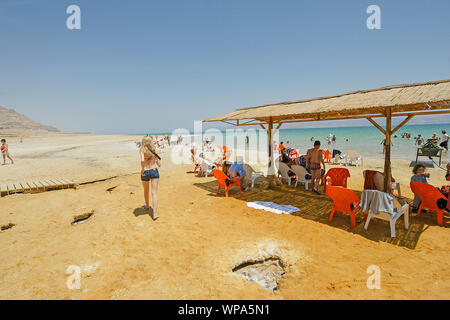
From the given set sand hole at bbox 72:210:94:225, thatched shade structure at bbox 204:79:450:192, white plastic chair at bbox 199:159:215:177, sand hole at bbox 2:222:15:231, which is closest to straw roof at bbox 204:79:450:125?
thatched shade structure at bbox 204:79:450:192

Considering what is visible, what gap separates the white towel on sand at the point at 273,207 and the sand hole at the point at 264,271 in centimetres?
196

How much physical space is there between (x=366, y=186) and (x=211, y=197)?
13.4ft

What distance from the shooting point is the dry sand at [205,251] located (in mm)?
2631

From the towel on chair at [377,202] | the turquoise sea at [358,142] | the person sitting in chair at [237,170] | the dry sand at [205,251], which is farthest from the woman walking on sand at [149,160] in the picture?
the turquoise sea at [358,142]

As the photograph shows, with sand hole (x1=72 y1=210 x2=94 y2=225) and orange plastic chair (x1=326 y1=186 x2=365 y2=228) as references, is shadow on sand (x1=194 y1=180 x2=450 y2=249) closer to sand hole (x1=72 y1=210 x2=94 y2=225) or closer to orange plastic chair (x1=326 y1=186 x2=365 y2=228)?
orange plastic chair (x1=326 y1=186 x2=365 y2=228)

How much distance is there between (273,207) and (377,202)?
223 centimetres

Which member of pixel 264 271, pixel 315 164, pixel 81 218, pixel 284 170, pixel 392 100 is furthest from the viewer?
pixel 284 170

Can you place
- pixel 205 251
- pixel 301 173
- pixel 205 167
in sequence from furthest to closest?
pixel 205 167 → pixel 301 173 → pixel 205 251

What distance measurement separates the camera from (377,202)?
3916 millimetres

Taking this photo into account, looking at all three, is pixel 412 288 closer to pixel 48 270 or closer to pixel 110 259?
pixel 110 259

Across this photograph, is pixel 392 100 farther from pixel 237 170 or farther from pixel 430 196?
pixel 237 170

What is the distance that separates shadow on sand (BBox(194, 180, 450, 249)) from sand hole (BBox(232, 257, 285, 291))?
75.7 inches

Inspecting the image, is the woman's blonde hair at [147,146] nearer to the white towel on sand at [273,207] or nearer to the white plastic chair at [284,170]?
the white towel on sand at [273,207]

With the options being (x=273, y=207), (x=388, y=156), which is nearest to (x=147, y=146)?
(x=273, y=207)
